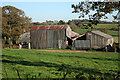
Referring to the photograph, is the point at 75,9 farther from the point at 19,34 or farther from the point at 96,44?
the point at 19,34

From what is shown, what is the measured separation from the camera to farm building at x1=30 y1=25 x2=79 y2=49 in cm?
3774

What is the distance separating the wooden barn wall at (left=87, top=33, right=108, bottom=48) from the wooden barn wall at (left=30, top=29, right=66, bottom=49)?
19.6 ft

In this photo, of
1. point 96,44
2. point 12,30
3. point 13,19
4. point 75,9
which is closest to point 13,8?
point 13,19

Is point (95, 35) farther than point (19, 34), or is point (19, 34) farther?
point (19, 34)

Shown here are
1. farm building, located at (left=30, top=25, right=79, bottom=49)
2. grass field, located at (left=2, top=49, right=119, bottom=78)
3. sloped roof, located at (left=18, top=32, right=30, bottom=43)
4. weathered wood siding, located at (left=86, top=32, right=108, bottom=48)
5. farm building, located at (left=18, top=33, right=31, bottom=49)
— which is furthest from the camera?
sloped roof, located at (left=18, top=32, right=30, bottom=43)

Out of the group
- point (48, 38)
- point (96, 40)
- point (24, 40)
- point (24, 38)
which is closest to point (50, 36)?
point (48, 38)

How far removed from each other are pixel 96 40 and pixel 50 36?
10.1 m

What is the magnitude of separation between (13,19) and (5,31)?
3.63 m

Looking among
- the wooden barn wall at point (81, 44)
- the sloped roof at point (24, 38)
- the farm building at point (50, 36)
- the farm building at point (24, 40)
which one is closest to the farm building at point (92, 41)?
the wooden barn wall at point (81, 44)

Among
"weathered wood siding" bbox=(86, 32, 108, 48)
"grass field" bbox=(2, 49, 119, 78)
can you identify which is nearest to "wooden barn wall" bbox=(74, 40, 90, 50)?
"weathered wood siding" bbox=(86, 32, 108, 48)

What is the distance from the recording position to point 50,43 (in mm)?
38094

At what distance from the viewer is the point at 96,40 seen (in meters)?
35.1

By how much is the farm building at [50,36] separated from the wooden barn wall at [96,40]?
17.5ft

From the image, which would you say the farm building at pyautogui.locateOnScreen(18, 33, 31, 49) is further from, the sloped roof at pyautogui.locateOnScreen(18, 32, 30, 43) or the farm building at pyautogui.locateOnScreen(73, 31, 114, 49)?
the farm building at pyautogui.locateOnScreen(73, 31, 114, 49)
